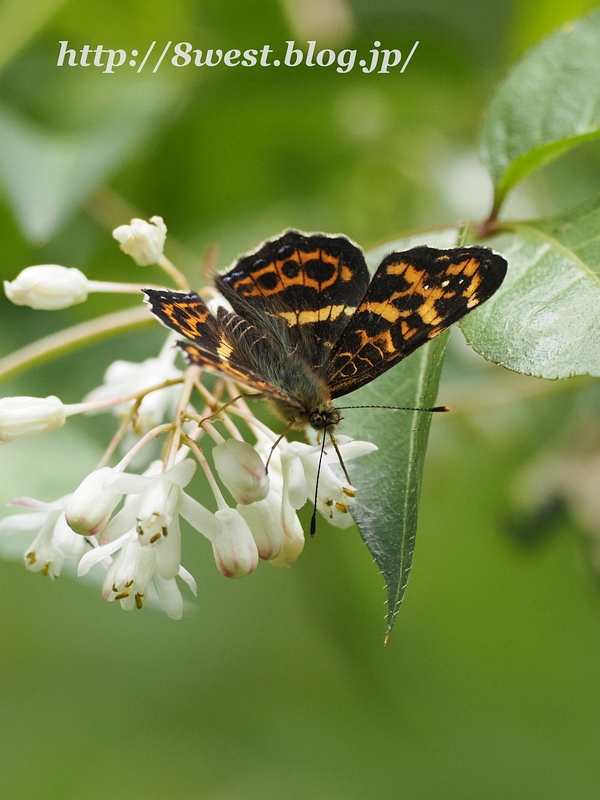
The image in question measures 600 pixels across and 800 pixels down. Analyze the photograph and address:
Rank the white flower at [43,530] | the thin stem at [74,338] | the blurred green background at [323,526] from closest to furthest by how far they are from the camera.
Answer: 1. the white flower at [43,530]
2. the thin stem at [74,338]
3. the blurred green background at [323,526]

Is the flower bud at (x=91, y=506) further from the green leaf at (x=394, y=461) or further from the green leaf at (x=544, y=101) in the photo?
the green leaf at (x=544, y=101)

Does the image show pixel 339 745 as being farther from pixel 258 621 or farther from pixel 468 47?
pixel 468 47

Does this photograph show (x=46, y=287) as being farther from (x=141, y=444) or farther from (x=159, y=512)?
(x=159, y=512)

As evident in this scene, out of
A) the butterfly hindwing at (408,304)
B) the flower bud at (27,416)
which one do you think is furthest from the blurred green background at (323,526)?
the butterfly hindwing at (408,304)

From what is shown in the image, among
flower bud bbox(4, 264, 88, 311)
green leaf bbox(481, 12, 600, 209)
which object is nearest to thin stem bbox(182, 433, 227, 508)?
flower bud bbox(4, 264, 88, 311)

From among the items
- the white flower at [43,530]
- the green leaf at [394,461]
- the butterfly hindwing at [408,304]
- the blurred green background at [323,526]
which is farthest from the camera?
the blurred green background at [323,526]

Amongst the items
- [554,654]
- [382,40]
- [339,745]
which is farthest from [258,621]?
[382,40]
